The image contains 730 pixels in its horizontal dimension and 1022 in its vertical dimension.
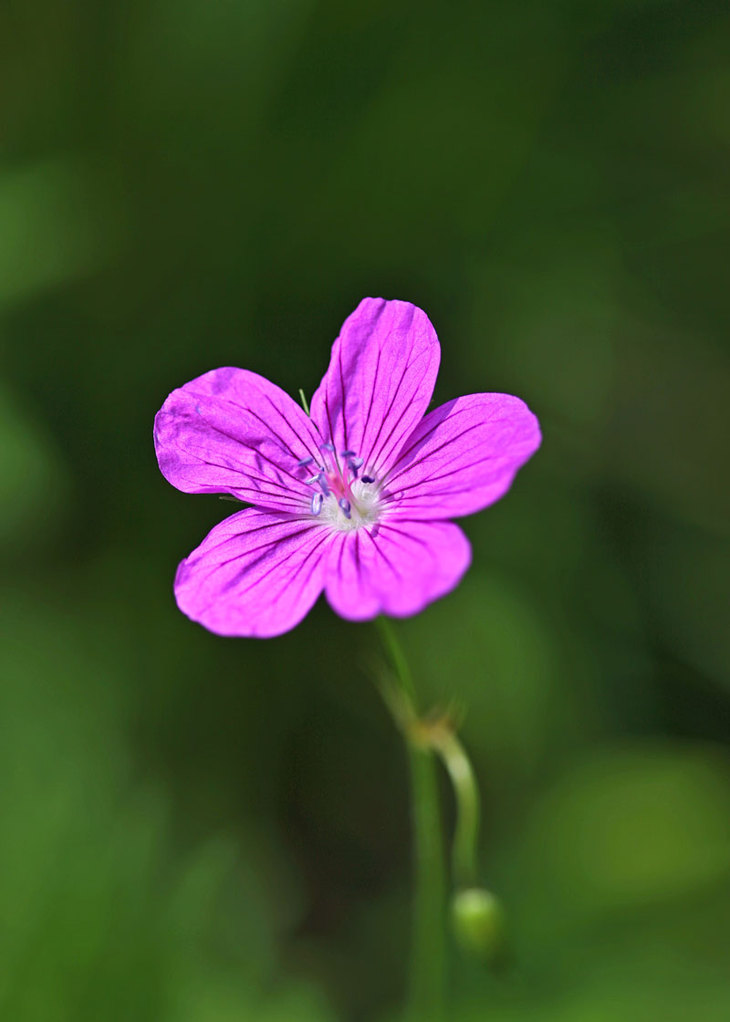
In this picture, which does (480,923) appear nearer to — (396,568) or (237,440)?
(396,568)

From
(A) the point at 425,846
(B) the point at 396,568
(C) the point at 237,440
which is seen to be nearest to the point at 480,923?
(A) the point at 425,846

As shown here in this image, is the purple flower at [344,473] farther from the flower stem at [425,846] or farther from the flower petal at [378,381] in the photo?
the flower stem at [425,846]

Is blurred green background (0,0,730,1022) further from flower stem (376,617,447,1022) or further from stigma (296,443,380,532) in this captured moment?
stigma (296,443,380,532)

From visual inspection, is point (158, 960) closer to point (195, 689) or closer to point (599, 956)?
point (195, 689)

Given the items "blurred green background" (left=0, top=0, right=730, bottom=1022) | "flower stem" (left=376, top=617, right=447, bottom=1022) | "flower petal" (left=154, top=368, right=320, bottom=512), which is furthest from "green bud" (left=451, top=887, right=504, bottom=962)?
"flower petal" (left=154, top=368, right=320, bottom=512)

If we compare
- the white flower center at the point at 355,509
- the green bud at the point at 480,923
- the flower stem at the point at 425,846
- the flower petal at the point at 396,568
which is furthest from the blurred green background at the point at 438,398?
the flower petal at the point at 396,568

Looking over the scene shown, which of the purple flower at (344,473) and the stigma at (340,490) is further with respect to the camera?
the stigma at (340,490)
